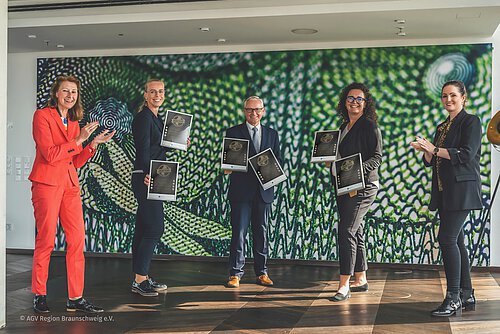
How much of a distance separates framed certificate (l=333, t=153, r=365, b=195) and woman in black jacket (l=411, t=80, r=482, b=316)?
1.85ft

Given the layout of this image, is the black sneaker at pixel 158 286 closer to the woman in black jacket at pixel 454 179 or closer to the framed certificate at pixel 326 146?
the framed certificate at pixel 326 146

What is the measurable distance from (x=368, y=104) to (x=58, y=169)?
2.49 metres

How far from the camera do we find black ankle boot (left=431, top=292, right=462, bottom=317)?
4.80 meters

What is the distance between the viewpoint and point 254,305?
5.17 meters

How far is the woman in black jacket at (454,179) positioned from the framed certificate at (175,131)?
192 centimetres

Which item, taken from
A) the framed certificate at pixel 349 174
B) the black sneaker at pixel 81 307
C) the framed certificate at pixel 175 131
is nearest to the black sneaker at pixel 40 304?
the black sneaker at pixel 81 307

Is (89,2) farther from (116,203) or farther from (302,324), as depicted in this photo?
(302,324)

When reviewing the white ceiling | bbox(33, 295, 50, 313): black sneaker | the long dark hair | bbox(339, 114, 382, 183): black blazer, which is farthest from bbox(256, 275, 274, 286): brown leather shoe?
the white ceiling

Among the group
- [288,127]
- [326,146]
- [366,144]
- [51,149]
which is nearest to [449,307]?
[366,144]

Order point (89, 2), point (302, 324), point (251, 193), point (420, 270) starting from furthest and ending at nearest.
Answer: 1. point (420, 270)
2. point (89, 2)
3. point (251, 193)
4. point (302, 324)

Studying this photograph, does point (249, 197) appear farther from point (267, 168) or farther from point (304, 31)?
point (304, 31)

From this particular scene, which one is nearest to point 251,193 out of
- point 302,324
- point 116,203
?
point 302,324

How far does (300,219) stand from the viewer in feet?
24.5

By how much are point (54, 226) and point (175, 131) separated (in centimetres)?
135
